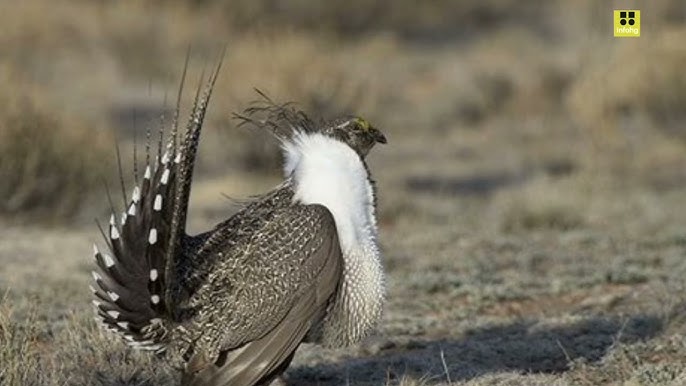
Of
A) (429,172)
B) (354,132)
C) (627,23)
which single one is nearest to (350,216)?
(354,132)

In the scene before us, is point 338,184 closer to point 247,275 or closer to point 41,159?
point 247,275

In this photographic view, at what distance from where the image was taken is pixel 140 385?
566 centimetres

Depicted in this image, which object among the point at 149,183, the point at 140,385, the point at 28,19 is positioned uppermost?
the point at 28,19

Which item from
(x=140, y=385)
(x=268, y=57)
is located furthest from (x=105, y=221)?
(x=140, y=385)

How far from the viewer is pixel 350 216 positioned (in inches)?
196

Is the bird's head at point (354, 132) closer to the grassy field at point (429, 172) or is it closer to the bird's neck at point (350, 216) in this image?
the bird's neck at point (350, 216)

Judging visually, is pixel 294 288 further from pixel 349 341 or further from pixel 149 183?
pixel 149 183

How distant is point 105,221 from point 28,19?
9.17m

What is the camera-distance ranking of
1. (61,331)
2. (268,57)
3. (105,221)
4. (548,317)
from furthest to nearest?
(268,57) → (105,221) → (548,317) → (61,331)

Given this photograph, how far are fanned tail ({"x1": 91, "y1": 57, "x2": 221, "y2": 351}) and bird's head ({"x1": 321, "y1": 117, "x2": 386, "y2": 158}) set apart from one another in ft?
1.64

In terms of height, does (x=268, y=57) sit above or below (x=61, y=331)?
above

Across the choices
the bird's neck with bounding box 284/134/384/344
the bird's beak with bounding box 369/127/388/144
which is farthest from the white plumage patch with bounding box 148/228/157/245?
the bird's beak with bounding box 369/127/388/144

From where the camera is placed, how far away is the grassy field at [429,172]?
6.24 metres

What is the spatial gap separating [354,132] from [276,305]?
2.31ft
